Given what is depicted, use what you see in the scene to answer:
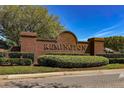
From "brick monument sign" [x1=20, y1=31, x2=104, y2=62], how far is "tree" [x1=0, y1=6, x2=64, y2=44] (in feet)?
55.0

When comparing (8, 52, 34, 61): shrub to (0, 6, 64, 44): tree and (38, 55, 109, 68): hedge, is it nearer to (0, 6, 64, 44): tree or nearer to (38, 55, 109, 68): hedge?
(38, 55, 109, 68): hedge

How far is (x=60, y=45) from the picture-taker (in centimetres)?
2480

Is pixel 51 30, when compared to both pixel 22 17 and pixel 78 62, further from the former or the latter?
pixel 78 62

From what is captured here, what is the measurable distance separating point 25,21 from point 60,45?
61.1ft

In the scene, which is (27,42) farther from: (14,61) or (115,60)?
(115,60)

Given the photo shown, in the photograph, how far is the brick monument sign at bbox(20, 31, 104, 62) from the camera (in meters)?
22.9

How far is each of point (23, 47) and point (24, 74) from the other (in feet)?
23.9

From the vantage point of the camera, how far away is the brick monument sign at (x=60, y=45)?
900 inches

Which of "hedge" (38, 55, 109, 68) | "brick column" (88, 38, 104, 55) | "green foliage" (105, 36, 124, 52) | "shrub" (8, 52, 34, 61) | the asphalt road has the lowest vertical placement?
the asphalt road

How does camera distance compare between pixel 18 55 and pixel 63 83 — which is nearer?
pixel 63 83

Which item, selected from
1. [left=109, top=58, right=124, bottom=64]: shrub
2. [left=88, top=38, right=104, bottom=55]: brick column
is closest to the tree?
[left=88, top=38, right=104, bottom=55]: brick column

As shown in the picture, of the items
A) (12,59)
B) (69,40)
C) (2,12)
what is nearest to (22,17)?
(2,12)

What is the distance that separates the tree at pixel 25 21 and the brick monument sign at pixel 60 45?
16.8 metres

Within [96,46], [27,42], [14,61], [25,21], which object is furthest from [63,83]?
[25,21]
